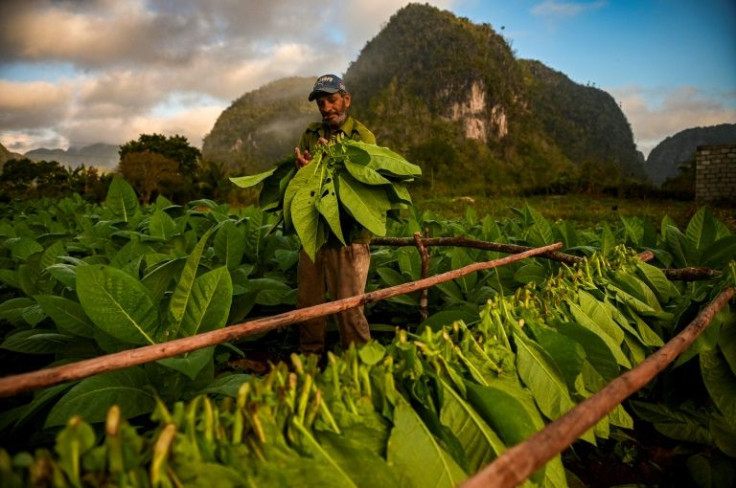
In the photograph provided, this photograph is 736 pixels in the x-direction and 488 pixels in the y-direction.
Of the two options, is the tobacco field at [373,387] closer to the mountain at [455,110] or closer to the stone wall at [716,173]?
the stone wall at [716,173]

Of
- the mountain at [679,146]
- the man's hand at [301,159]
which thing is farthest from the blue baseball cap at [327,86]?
the mountain at [679,146]

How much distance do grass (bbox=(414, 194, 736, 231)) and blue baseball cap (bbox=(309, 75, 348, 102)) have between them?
6612 millimetres

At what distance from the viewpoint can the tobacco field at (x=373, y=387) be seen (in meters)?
0.65

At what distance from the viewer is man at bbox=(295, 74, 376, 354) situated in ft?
8.27

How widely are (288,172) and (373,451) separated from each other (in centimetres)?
165

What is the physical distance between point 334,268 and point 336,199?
88 cm

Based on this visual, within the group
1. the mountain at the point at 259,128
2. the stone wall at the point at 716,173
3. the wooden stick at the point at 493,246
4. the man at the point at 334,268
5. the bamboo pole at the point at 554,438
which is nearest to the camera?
the bamboo pole at the point at 554,438

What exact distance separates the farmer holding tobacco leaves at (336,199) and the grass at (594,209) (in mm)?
6777

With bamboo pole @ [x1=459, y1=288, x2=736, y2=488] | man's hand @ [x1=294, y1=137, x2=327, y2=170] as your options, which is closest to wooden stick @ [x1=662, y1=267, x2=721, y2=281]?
bamboo pole @ [x1=459, y1=288, x2=736, y2=488]

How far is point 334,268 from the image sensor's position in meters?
2.61

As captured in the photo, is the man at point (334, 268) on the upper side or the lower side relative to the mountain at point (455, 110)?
lower

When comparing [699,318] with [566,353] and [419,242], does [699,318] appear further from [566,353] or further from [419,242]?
[419,242]

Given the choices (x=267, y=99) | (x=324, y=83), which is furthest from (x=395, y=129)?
(x=324, y=83)

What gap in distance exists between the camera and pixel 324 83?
2.69 m
